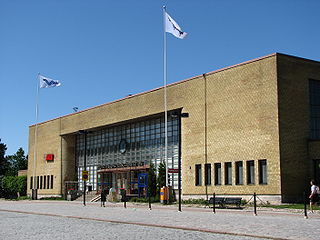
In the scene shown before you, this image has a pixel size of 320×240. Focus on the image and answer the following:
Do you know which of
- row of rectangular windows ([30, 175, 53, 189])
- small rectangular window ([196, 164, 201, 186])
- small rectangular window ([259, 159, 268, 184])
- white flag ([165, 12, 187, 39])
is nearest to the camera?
small rectangular window ([259, 159, 268, 184])

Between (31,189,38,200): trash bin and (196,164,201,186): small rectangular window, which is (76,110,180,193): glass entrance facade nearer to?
(196,164,201,186): small rectangular window

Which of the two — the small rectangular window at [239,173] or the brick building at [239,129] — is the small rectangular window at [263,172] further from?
the small rectangular window at [239,173]

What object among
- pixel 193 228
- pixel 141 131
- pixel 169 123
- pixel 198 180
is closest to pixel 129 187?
pixel 141 131

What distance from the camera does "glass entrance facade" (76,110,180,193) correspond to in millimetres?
45812

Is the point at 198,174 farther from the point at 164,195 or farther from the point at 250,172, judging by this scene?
the point at 250,172

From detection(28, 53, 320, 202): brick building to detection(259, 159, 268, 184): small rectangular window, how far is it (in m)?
0.07

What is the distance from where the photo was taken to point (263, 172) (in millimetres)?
35156

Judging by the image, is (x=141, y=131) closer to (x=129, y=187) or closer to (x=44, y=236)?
(x=129, y=187)

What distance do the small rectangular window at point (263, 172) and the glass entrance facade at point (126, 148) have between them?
34.3 feet

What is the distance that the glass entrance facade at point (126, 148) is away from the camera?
4581cm

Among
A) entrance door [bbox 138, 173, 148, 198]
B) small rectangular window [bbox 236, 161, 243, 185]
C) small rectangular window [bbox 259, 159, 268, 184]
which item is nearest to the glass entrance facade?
entrance door [bbox 138, 173, 148, 198]

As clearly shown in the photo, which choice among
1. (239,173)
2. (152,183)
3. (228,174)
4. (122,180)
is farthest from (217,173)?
(122,180)

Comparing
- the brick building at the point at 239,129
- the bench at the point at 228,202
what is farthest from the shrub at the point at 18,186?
the bench at the point at 228,202

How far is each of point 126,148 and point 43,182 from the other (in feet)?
62.0
